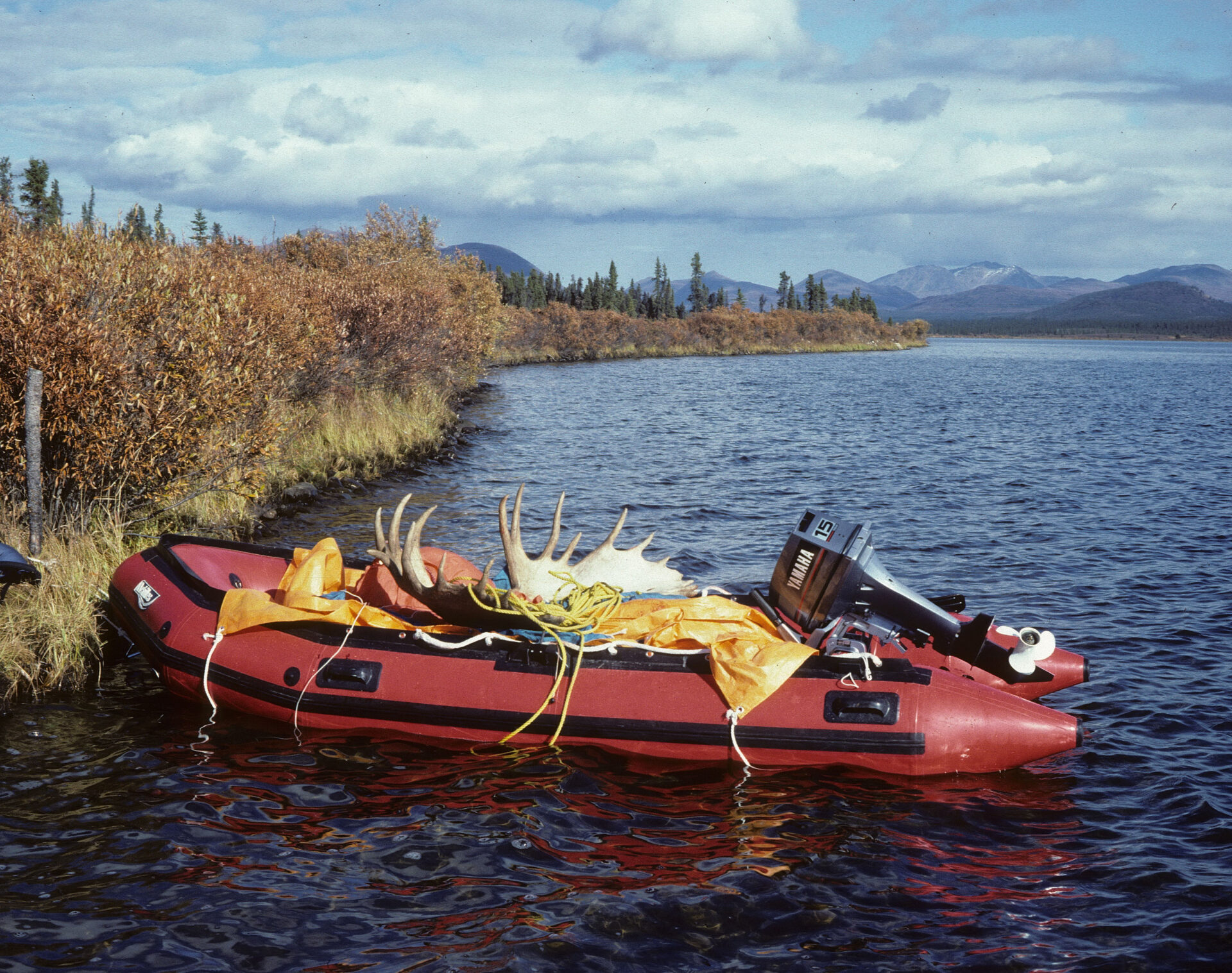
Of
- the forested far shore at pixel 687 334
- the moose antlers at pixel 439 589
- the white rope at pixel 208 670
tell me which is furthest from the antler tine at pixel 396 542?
the forested far shore at pixel 687 334

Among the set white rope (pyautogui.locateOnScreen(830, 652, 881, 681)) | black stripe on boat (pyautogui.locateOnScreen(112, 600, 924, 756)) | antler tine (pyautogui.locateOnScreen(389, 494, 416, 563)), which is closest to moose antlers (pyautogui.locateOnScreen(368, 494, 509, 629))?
antler tine (pyautogui.locateOnScreen(389, 494, 416, 563))

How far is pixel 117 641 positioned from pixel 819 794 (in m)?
6.06

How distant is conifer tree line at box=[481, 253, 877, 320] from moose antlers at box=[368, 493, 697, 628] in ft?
307

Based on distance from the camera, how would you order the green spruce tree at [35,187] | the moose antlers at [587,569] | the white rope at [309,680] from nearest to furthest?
the white rope at [309,680], the moose antlers at [587,569], the green spruce tree at [35,187]

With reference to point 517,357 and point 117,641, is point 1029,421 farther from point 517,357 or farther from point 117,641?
point 517,357

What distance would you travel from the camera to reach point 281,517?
1364cm

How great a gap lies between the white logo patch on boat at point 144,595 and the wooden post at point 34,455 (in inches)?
57.2

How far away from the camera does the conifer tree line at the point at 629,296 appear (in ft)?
379

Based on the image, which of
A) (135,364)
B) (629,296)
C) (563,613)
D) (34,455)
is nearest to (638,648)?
(563,613)

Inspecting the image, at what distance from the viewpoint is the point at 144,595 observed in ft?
26.0

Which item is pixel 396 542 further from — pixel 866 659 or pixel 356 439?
pixel 356 439

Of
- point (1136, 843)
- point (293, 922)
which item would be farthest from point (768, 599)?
point (293, 922)

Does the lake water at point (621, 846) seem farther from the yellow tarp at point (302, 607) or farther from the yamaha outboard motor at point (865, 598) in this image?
the yamaha outboard motor at point (865, 598)

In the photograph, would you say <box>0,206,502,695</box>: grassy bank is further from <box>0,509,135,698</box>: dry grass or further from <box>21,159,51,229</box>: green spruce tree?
<box>21,159,51,229</box>: green spruce tree
